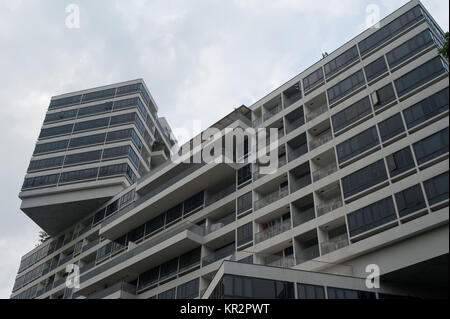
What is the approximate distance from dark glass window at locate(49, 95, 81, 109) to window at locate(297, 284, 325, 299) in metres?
53.1

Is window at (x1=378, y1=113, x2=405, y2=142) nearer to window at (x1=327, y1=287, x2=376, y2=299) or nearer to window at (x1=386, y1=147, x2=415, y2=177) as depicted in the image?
window at (x1=386, y1=147, x2=415, y2=177)

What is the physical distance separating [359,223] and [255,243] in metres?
9.56

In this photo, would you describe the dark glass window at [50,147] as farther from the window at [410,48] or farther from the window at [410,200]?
the window at [410,200]

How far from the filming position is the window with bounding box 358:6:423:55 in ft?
124

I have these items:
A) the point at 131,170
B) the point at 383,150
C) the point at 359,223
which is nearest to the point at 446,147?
the point at 383,150

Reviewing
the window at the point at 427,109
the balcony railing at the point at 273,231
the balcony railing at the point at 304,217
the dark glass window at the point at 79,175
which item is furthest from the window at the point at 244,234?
the dark glass window at the point at 79,175

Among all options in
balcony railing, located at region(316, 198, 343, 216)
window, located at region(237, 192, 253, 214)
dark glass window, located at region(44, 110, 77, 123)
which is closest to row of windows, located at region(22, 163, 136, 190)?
dark glass window, located at region(44, 110, 77, 123)

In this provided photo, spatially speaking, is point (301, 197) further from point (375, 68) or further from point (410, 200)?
point (375, 68)

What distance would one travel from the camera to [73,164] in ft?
209

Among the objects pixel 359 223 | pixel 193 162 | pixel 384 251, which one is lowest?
pixel 384 251

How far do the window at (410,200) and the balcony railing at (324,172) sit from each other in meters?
6.98

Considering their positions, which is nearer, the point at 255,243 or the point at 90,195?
the point at 255,243

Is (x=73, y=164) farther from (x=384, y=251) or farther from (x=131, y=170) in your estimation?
(x=384, y=251)
